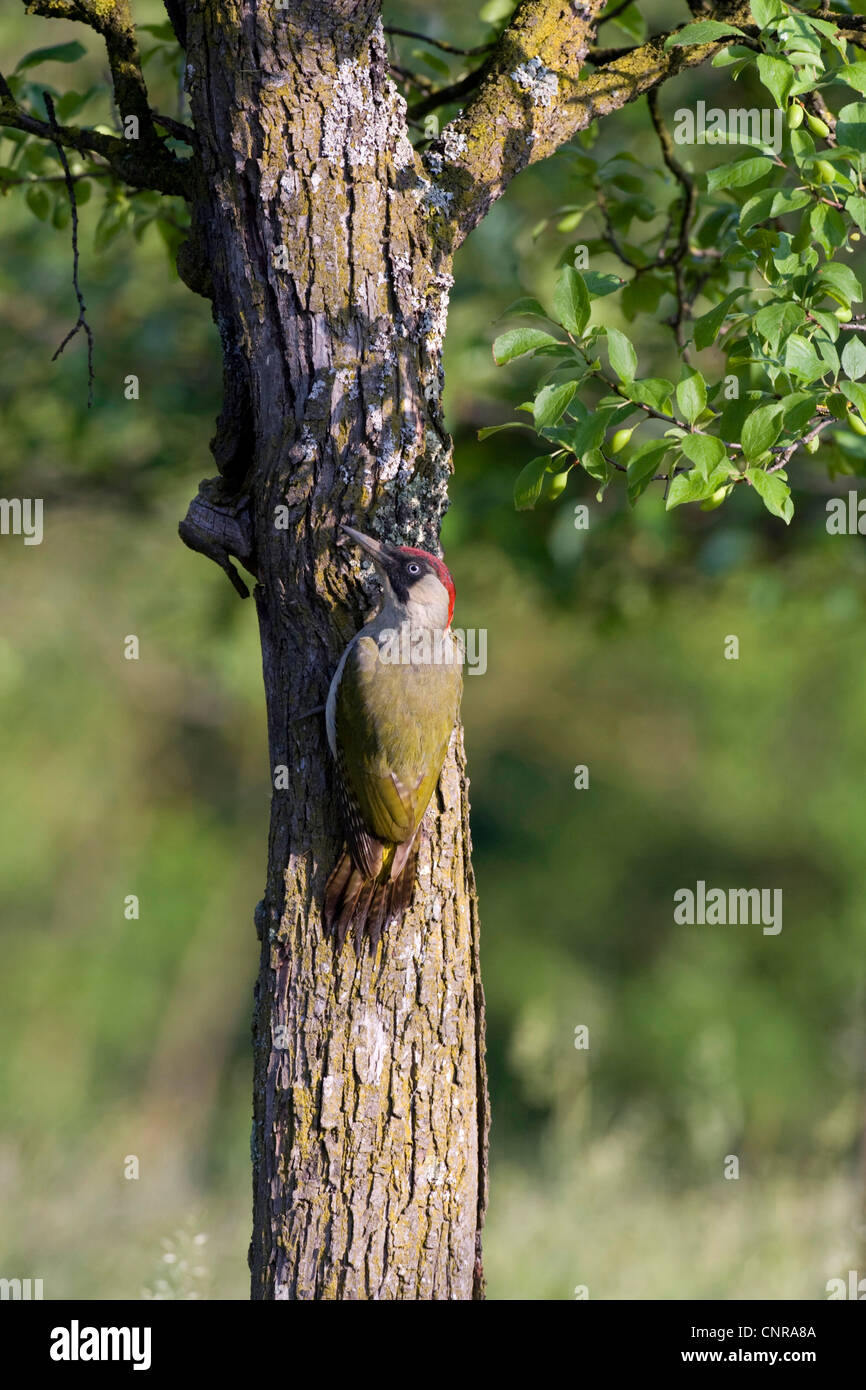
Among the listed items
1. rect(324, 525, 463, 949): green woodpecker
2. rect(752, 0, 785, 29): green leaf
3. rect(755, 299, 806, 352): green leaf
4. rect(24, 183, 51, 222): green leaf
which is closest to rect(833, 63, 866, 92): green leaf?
rect(752, 0, 785, 29): green leaf

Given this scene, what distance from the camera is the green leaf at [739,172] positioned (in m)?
2.68

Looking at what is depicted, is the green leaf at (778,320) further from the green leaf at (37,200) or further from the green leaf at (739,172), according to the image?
the green leaf at (37,200)

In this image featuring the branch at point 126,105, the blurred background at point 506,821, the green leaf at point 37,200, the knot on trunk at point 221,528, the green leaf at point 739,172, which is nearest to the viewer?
the green leaf at point 739,172

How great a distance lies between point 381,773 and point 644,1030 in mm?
11734

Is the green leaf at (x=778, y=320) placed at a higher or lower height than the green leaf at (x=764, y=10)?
lower

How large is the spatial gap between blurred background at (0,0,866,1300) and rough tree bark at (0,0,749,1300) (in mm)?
1709

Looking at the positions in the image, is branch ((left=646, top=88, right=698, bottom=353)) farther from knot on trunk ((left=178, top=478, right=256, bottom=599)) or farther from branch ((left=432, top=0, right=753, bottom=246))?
knot on trunk ((left=178, top=478, right=256, bottom=599))

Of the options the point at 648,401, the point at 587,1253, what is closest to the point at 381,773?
the point at 648,401

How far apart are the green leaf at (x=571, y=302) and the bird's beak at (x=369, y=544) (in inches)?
24.5

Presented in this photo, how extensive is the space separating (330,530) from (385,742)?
501 mm

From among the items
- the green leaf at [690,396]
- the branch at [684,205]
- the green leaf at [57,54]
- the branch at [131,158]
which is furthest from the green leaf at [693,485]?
the green leaf at [57,54]

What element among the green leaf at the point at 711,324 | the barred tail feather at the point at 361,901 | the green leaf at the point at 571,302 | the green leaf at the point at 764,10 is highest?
the green leaf at the point at 764,10

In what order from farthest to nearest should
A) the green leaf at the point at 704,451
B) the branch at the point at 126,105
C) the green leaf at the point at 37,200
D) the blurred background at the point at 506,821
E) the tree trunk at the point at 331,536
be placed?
the blurred background at the point at 506,821, the green leaf at the point at 37,200, the branch at the point at 126,105, the tree trunk at the point at 331,536, the green leaf at the point at 704,451

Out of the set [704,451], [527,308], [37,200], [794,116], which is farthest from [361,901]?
[37,200]
